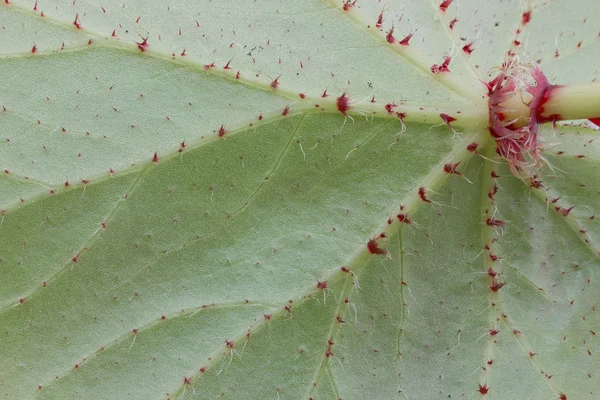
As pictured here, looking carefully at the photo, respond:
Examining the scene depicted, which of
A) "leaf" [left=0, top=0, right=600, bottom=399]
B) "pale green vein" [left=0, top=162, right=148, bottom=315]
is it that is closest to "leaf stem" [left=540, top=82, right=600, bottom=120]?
"leaf" [left=0, top=0, right=600, bottom=399]

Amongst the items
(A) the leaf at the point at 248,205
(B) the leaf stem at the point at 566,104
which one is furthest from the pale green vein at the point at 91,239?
(B) the leaf stem at the point at 566,104

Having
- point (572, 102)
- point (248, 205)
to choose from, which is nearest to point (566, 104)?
point (572, 102)

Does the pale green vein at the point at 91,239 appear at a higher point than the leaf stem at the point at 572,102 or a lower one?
lower

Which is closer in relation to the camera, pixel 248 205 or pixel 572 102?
pixel 572 102

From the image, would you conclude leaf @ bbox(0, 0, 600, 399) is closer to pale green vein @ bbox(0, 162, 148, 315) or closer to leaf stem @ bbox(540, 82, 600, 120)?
pale green vein @ bbox(0, 162, 148, 315)

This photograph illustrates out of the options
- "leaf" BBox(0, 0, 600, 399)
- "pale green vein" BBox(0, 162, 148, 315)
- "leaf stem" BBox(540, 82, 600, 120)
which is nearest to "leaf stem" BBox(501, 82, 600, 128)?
"leaf stem" BBox(540, 82, 600, 120)

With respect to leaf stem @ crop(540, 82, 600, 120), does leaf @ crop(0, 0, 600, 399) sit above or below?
below

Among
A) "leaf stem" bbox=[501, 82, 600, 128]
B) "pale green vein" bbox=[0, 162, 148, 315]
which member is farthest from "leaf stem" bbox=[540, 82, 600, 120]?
"pale green vein" bbox=[0, 162, 148, 315]

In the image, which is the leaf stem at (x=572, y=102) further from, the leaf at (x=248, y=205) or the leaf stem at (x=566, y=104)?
the leaf at (x=248, y=205)

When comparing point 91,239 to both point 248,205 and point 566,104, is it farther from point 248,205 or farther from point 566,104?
point 566,104
